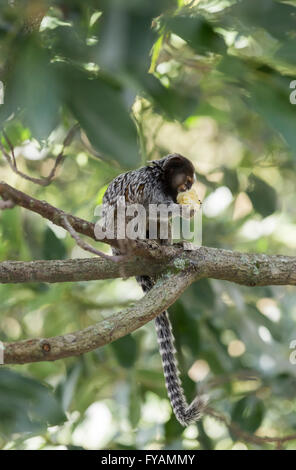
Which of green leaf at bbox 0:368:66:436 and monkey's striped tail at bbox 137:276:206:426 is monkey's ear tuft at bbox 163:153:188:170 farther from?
green leaf at bbox 0:368:66:436

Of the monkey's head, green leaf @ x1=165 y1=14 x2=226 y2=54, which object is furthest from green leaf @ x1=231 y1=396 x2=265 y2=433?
green leaf @ x1=165 y1=14 x2=226 y2=54

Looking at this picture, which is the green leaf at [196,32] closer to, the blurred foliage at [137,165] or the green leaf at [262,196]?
the blurred foliage at [137,165]

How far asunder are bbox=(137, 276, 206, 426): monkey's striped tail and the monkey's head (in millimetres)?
390

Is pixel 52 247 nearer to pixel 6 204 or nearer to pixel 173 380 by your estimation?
pixel 173 380

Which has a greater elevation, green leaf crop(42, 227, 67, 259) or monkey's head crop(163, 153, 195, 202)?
monkey's head crop(163, 153, 195, 202)

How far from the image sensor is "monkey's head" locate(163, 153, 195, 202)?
230cm

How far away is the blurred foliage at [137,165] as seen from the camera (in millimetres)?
827

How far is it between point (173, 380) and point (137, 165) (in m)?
1.34

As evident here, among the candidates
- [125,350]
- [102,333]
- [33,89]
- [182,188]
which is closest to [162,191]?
[182,188]

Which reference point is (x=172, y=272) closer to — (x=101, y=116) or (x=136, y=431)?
(x=101, y=116)

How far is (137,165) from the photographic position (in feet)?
2.82

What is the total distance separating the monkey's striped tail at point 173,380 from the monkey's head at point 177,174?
0.39 metres
